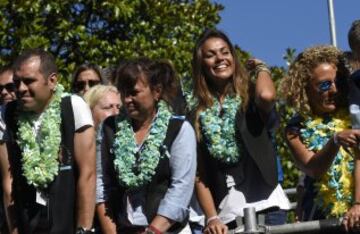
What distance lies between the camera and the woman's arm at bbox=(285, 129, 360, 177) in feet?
19.8

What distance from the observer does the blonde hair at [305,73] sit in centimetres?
658

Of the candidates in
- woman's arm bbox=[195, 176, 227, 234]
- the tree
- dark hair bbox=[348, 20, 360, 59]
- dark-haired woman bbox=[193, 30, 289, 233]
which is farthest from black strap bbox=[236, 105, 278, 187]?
the tree

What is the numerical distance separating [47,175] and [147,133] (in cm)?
62

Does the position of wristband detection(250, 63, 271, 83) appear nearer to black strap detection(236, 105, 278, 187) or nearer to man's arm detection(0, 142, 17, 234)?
black strap detection(236, 105, 278, 187)

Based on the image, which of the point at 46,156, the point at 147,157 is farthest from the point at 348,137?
the point at 46,156

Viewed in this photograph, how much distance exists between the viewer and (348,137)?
6.02 metres

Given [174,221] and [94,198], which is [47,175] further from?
[174,221]

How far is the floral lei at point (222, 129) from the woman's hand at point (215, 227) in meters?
0.39

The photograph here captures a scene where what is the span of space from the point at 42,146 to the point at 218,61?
1170 mm

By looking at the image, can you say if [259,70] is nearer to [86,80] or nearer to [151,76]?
[151,76]

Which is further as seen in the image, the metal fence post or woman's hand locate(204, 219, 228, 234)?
woman's hand locate(204, 219, 228, 234)

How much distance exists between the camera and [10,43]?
16.6 m

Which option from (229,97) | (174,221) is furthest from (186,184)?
(229,97)

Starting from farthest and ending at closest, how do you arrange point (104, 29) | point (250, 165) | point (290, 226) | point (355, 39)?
point (104, 29)
point (250, 165)
point (355, 39)
point (290, 226)
